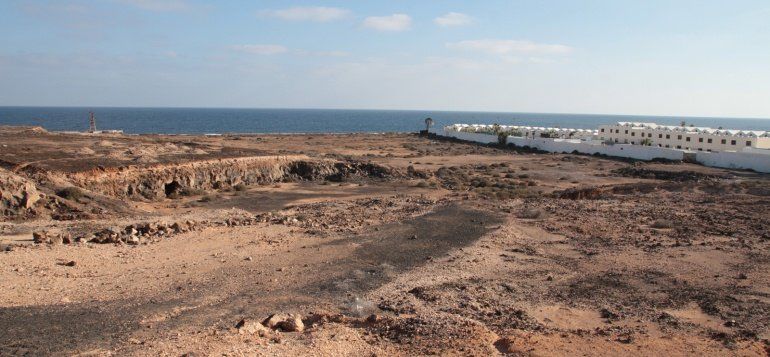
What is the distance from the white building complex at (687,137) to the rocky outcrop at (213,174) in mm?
42576

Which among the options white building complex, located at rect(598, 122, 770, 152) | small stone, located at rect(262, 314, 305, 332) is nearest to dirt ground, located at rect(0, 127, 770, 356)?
small stone, located at rect(262, 314, 305, 332)

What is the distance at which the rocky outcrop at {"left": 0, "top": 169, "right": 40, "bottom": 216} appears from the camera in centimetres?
2164

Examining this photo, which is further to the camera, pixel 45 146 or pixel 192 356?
pixel 45 146

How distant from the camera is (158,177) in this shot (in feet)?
101

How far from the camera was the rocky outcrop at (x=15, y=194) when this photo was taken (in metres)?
21.6

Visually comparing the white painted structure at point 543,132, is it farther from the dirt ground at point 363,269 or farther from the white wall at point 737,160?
the dirt ground at point 363,269

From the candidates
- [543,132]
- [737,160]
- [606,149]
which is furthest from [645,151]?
[543,132]

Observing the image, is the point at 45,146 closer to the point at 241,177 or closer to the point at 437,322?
the point at 241,177

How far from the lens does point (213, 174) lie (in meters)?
34.2

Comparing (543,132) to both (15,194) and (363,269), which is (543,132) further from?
(15,194)

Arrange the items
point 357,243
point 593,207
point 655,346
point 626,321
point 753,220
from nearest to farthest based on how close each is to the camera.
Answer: point 655,346 < point 626,321 < point 357,243 < point 753,220 < point 593,207

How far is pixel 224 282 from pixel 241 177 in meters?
21.8

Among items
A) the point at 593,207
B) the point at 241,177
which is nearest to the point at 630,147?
the point at 593,207

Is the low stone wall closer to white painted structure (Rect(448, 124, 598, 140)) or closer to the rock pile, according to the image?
white painted structure (Rect(448, 124, 598, 140))
